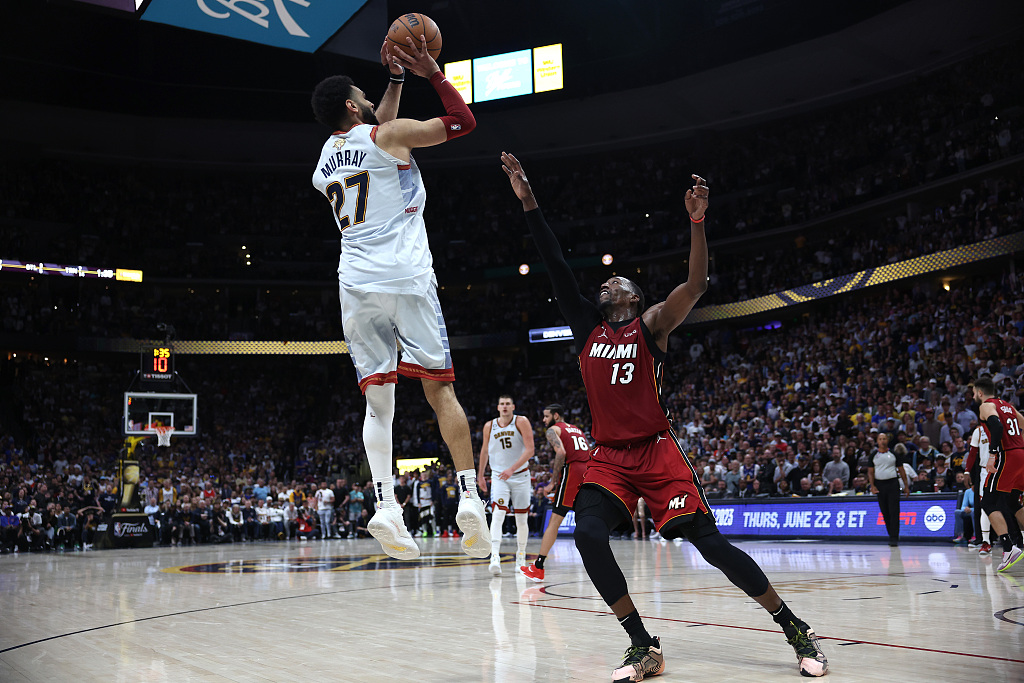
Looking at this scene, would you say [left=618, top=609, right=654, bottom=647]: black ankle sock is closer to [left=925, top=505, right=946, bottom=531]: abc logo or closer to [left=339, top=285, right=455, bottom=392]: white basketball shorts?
[left=339, top=285, right=455, bottom=392]: white basketball shorts

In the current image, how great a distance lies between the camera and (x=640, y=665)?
474 cm

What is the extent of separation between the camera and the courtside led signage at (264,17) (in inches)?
511

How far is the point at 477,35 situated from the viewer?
27938 mm

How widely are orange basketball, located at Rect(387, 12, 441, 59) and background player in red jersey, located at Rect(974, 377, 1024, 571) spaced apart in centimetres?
829

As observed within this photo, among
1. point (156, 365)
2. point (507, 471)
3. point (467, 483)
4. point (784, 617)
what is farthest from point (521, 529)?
point (156, 365)

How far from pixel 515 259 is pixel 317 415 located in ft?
33.7

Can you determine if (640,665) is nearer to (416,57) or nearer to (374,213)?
(374,213)

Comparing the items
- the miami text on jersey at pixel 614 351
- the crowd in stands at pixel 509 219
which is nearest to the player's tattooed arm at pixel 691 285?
the miami text on jersey at pixel 614 351

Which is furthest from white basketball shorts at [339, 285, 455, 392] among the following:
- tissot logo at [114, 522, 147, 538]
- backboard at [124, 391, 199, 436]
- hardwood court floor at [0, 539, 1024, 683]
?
backboard at [124, 391, 199, 436]

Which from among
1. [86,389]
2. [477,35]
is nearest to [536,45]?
[477,35]

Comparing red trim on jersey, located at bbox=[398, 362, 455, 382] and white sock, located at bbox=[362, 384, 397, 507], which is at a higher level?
red trim on jersey, located at bbox=[398, 362, 455, 382]

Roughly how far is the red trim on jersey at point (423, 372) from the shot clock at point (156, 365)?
71.3ft

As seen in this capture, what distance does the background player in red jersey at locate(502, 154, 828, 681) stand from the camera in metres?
4.91

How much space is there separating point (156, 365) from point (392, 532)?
72.9 ft
